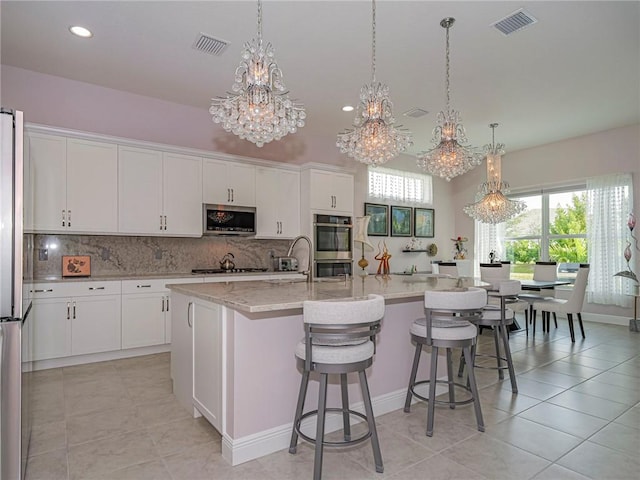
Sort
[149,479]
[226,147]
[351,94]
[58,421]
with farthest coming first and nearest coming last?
[226,147] → [351,94] → [58,421] → [149,479]

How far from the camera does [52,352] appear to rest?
3.82m

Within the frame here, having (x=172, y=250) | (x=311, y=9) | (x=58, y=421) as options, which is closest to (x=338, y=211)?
(x=172, y=250)

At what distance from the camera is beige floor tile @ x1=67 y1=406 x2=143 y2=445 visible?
2.46 metres

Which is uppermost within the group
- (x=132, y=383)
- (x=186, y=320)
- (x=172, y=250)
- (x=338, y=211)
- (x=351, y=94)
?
(x=351, y=94)

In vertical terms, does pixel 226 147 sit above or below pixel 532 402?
above

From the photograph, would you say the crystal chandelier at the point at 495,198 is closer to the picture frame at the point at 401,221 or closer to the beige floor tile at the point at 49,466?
the picture frame at the point at 401,221

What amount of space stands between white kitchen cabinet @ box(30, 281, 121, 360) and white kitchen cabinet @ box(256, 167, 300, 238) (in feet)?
6.71

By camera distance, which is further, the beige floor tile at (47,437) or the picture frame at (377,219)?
the picture frame at (377,219)

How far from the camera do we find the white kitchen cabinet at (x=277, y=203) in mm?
5426

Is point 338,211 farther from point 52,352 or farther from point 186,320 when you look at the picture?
point 52,352

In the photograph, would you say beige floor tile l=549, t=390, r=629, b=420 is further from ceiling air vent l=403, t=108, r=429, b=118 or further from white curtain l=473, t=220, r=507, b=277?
white curtain l=473, t=220, r=507, b=277

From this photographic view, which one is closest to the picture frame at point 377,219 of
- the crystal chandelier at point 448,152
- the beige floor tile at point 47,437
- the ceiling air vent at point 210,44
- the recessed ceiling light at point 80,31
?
the crystal chandelier at point 448,152

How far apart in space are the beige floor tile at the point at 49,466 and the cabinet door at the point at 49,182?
2498 millimetres

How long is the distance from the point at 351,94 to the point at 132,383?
387 centimetres
